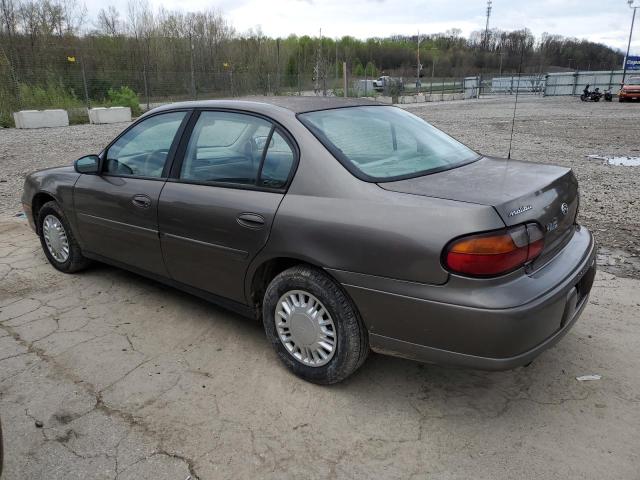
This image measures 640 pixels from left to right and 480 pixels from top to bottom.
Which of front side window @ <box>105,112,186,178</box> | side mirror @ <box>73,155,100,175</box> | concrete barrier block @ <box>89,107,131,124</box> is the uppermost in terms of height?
front side window @ <box>105,112,186,178</box>

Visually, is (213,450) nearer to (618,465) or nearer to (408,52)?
(618,465)

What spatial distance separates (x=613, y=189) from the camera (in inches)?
284

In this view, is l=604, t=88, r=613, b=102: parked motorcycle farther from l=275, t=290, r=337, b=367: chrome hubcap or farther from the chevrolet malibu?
l=275, t=290, r=337, b=367: chrome hubcap

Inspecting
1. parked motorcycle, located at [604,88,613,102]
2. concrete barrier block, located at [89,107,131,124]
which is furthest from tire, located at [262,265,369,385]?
parked motorcycle, located at [604,88,613,102]

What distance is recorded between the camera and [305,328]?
283cm

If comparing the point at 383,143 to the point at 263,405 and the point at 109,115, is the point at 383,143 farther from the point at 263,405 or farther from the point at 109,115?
the point at 109,115

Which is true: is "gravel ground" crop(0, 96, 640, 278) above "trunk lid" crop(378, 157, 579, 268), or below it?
below

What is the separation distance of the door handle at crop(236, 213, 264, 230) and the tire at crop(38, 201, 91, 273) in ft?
7.37

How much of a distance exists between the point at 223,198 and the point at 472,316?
1.62 m

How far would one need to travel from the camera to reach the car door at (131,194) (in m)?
3.54

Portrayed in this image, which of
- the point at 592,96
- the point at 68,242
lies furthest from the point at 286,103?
the point at 592,96

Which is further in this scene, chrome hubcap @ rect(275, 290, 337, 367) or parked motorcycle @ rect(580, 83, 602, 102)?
parked motorcycle @ rect(580, 83, 602, 102)

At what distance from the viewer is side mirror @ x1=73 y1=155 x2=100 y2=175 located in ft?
13.0

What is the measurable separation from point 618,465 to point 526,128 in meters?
15.7
